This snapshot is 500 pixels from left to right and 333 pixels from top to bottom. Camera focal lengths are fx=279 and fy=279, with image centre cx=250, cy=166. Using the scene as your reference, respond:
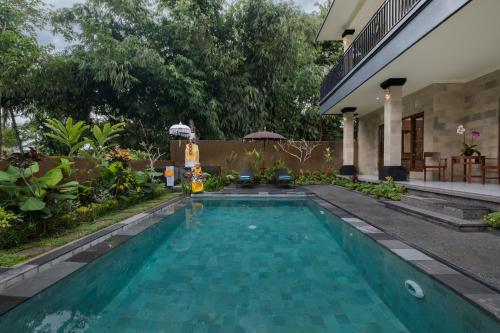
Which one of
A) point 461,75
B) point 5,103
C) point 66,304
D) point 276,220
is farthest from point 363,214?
point 5,103

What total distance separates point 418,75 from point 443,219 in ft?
15.6

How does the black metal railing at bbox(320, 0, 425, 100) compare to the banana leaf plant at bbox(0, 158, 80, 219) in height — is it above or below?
above

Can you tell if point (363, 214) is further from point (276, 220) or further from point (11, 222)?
point (11, 222)

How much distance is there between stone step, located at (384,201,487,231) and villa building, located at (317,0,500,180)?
8.33ft

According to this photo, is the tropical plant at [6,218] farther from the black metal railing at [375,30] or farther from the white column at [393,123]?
the white column at [393,123]

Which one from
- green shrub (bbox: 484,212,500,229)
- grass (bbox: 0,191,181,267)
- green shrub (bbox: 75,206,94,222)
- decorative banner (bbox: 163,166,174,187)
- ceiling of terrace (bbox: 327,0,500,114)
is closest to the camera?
grass (bbox: 0,191,181,267)

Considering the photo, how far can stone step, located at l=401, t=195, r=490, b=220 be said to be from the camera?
14.4ft

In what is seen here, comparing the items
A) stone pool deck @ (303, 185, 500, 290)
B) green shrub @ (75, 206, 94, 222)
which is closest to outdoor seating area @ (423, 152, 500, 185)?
stone pool deck @ (303, 185, 500, 290)

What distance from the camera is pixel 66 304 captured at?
2.33 m

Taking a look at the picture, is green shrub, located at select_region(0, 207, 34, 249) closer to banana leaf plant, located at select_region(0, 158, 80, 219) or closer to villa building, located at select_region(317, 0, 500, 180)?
banana leaf plant, located at select_region(0, 158, 80, 219)

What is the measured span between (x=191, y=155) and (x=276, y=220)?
4.10m

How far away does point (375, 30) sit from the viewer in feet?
26.1

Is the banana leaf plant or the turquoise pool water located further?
the banana leaf plant

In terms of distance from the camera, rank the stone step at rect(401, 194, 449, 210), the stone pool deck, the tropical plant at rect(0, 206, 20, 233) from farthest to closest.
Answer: the stone step at rect(401, 194, 449, 210)
the tropical plant at rect(0, 206, 20, 233)
the stone pool deck
